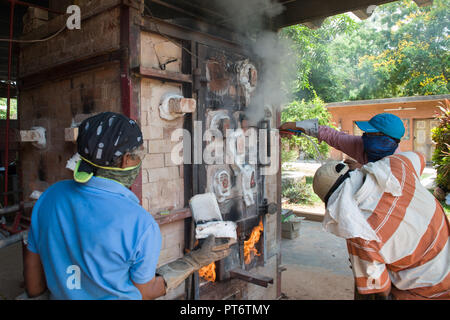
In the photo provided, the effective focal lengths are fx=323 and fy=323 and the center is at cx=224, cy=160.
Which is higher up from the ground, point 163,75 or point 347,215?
point 163,75

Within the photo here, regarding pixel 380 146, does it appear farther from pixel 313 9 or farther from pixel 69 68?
pixel 69 68

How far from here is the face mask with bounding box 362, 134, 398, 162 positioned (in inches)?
107

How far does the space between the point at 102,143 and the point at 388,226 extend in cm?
180

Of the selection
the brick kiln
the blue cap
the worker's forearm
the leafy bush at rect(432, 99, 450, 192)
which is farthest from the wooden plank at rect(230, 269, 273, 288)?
the leafy bush at rect(432, 99, 450, 192)

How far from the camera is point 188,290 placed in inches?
136

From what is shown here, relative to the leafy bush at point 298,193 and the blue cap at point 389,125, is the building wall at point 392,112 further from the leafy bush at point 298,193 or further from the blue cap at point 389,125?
the blue cap at point 389,125

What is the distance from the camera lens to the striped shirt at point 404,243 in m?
2.10

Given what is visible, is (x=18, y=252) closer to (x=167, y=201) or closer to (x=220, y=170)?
(x=167, y=201)

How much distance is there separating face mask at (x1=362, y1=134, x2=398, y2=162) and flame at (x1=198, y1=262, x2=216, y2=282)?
209 centimetres

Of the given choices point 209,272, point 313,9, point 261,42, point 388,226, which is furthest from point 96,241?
point 313,9

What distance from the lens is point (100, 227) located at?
1.44 m

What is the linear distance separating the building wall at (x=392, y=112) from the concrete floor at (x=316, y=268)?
8.66 metres

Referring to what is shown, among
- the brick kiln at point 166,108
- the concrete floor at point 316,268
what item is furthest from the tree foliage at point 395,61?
the brick kiln at point 166,108

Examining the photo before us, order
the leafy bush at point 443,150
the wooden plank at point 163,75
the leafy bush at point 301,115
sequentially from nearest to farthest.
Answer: the wooden plank at point 163,75
the leafy bush at point 443,150
the leafy bush at point 301,115
